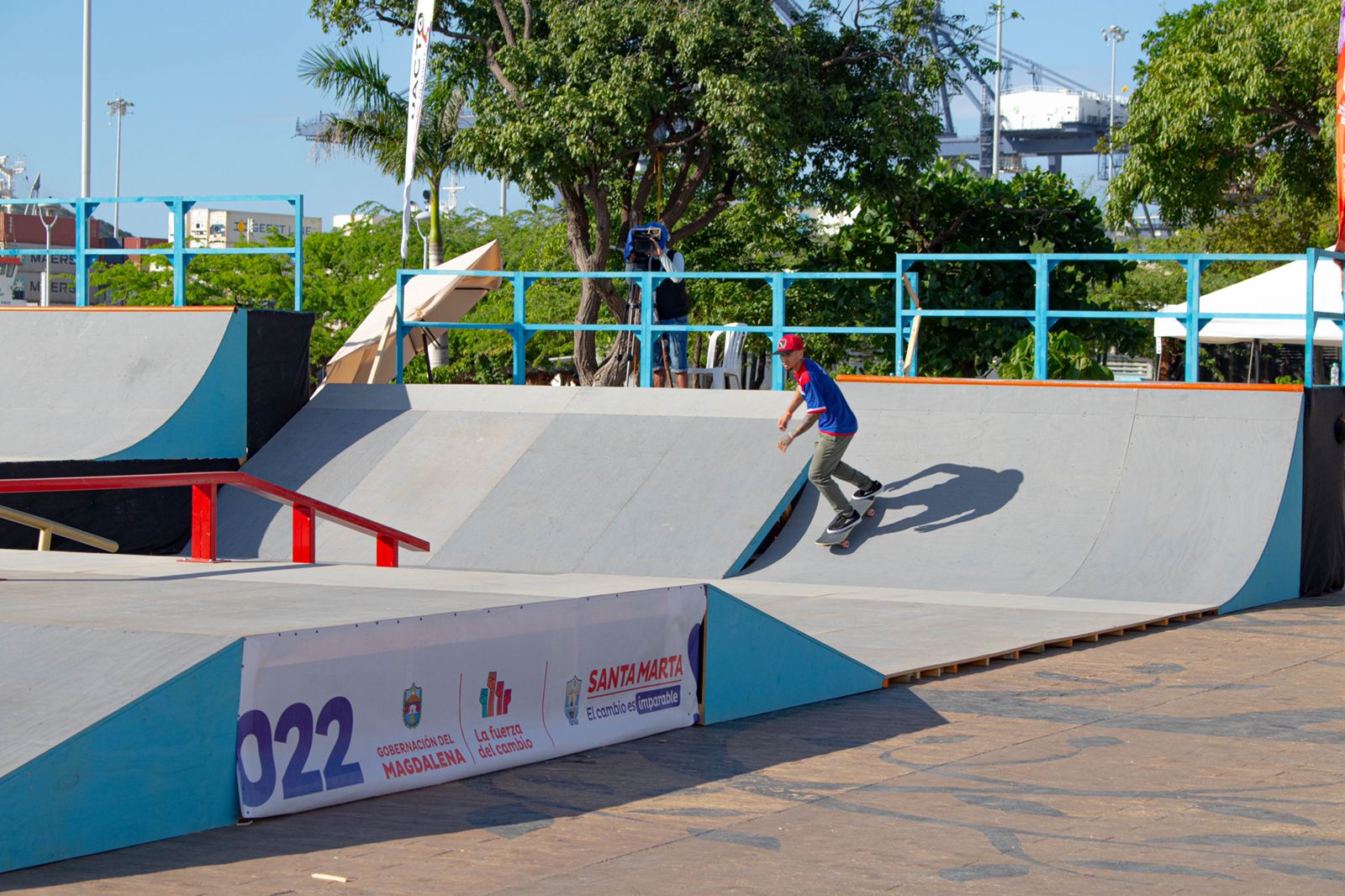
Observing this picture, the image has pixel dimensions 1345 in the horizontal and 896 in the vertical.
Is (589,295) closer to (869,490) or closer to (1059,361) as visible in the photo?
(1059,361)

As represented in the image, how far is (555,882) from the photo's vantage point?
15.4 feet

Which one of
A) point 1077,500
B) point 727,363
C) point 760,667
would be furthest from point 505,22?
point 760,667

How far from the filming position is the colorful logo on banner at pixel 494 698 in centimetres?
625

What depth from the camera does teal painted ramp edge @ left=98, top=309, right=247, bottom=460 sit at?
14.7 metres

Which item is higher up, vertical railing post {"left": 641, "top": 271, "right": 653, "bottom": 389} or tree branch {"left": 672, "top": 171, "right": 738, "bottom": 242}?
tree branch {"left": 672, "top": 171, "right": 738, "bottom": 242}

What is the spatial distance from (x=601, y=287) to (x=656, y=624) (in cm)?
1803

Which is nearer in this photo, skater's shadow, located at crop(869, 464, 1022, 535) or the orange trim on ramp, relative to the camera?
the orange trim on ramp

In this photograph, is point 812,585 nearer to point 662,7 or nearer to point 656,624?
point 656,624

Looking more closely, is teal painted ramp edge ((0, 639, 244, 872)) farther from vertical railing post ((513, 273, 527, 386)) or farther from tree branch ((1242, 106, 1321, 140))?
tree branch ((1242, 106, 1321, 140))

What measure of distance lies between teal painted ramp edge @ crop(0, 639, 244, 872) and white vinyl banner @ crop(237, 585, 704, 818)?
102 mm

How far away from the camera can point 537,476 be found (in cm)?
1443

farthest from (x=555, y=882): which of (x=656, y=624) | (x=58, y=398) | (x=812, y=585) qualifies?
(x=58, y=398)

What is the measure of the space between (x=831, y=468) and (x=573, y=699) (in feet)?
20.3

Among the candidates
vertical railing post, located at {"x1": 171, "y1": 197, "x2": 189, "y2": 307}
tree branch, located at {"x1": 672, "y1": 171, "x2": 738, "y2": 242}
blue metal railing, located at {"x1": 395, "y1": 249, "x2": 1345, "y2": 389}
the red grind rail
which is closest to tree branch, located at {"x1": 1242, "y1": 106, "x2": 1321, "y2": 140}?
tree branch, located at {"x1": 672, "y1": 171, "x2": 738, "y2": 242}
